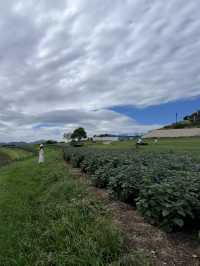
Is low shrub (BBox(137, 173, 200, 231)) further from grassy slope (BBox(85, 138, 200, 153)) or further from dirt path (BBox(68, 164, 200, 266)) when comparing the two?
grassy slope (BBox(85, 138, 200, 153))

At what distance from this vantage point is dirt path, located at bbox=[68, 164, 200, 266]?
260cm

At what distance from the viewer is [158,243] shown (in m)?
2.91

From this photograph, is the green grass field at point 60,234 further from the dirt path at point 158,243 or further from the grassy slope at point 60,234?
the dirt path at point 158,243

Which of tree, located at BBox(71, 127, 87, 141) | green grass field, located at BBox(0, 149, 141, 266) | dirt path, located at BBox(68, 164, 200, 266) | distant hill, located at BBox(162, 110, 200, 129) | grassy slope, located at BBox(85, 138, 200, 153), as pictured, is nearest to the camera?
dirt path, located at BBox(68, 164, 200, 266)

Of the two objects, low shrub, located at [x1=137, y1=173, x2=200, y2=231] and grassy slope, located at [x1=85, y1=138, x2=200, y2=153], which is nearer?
low shrub, located at [x1=137, y1=173, x2=200, y2=231]

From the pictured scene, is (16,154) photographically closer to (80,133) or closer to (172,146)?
(172,146)

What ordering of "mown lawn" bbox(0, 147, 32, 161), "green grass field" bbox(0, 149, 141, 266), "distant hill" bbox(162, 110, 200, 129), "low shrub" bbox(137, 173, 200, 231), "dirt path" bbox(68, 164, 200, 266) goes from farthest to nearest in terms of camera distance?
"distant hill" bbox(162, 110, 200, 129)
"mown lawn" bbox(0, 147, 32, 161)
"low shrub" bbox(137, 173, 200, 231)
"green grass field" bbox(0, 149, 141, 266)
"dirt path" bbox(68, 164, 200, 266)

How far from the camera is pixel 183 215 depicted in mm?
2926

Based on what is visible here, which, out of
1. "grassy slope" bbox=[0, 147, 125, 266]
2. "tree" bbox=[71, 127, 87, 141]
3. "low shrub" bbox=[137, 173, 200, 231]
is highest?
"tree" bbox=[71, 127, 87, 141]

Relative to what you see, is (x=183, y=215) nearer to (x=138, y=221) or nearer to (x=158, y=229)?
(x=158, y=229)

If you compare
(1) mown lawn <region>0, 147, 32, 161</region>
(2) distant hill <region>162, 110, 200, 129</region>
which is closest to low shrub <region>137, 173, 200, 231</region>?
(1) mown lawn <region>0, 147, 32, 161</region>

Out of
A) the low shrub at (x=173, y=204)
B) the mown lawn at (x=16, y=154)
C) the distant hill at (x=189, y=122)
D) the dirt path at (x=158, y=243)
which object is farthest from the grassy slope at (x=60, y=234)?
the distant hill at (x=189, y=122)

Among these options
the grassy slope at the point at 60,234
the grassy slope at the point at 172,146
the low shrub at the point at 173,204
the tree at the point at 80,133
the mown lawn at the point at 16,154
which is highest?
the tree at the point at 80,133

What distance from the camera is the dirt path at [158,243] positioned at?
2.60 m
